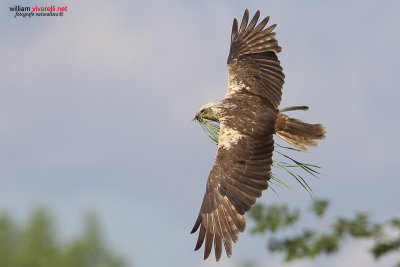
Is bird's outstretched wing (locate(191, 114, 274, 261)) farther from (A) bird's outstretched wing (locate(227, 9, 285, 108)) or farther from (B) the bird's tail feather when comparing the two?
(A) bird's outstretched wing (locate(227, 9, 285, 108))

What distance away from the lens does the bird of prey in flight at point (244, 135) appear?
846 centimetres

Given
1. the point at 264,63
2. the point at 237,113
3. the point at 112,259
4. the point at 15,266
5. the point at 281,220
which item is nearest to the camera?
the point at 281,220

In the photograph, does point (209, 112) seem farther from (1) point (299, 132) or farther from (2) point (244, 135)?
(1) point (299, 132)

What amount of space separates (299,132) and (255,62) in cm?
139

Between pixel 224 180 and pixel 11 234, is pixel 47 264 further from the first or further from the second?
pixel 224 180

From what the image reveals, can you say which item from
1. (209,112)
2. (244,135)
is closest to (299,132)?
(244,135)

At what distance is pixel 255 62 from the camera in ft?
32.5

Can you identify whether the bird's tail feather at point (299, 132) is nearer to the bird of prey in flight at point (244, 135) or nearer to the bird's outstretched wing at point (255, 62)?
the bird of prey in flight at point (244, 135)

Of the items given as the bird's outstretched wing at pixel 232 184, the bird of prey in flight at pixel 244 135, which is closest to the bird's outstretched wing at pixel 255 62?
the bird of prey in flight at pixel 244 135

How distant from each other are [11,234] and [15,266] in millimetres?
1820

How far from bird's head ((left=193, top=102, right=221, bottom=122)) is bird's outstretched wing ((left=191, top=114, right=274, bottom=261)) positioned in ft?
1.35

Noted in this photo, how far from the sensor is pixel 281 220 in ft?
27.5

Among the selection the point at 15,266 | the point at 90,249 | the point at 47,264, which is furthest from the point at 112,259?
the point at 15,266

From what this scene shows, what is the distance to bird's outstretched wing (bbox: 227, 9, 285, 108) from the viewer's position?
9602mm
